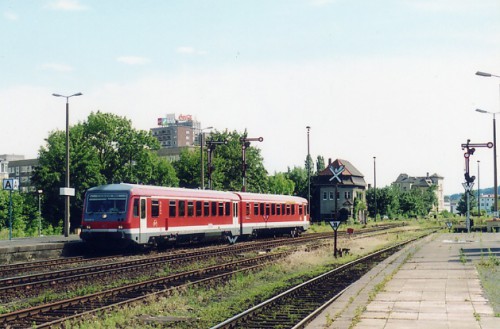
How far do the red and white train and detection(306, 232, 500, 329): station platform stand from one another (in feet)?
36.2

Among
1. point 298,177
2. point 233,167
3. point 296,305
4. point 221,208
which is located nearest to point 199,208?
point 221,208

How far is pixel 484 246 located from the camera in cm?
3419

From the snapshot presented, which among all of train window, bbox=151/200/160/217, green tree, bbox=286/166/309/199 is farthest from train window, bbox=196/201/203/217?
green tree, bbox=286/166/309/199

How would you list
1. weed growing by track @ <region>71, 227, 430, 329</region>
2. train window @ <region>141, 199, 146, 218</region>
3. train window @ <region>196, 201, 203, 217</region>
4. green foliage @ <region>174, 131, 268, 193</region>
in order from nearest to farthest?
weed growing by track @ <region>71, 227, 430, 329</region>
train window @ <region>141, 199, 146, 218</region>
train window @ <region>196, 201, 203, 217</region>
green foliage @ <region>174, 131, 268, 193</region>

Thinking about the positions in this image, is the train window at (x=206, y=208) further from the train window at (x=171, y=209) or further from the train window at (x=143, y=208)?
the train window at (x=143, y=208)

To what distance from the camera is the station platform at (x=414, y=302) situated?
1190cm

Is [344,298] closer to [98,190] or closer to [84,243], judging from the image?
[98,190]

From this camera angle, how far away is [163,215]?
102 feet

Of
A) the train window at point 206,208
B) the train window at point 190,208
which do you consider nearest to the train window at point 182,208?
the train window at point 190,208

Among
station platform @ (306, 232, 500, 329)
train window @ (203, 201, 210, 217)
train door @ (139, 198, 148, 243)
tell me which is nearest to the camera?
station platform @ (306, 232, 500, 329)

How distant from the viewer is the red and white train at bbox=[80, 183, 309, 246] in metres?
28.9

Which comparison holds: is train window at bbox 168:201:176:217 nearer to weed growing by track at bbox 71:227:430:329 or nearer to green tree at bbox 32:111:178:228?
weed growing by track at bbox 71:227:430:329

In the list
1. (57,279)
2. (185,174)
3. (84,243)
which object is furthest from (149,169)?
(57,279)

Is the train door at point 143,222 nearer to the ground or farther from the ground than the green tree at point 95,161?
nearer to the ground
